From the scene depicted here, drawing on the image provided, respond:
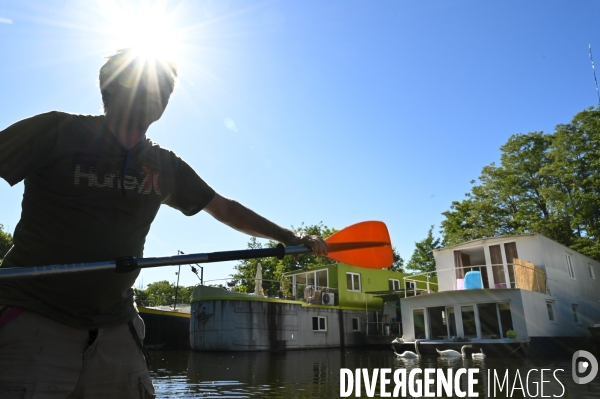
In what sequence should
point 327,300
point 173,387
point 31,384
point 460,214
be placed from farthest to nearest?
point 460,214
point 327,300
point 173,387
point 31,384

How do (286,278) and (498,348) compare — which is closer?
(498,348)

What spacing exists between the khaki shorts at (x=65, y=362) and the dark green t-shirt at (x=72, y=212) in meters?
0.05

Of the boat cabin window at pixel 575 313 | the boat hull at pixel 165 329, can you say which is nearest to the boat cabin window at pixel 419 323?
the boat cabin window at pixel 575 313

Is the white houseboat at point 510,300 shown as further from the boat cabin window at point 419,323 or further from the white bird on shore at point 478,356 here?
the white bird on shore at point 478,356

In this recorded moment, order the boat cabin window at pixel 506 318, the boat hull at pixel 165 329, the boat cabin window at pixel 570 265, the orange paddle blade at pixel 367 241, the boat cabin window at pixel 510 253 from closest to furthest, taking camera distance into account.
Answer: the orange paddle blade at pixel 367 241, the boat cabin window at pixel 506 318, the boat cabin window at pixel 510 253, the boat cabin window at pixel 570 265, the boat hull at pixel 165 329

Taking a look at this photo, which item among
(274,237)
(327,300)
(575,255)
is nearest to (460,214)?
(575,255)

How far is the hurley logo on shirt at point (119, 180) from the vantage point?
→ 167cm

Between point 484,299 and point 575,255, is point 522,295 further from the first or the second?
point 575,255

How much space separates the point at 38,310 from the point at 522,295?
17.2 metres

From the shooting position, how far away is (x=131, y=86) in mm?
1845

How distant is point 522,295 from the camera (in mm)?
15867

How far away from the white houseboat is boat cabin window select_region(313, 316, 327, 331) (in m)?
5.95

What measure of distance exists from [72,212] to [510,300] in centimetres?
1709

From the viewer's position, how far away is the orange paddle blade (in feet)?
9.92
